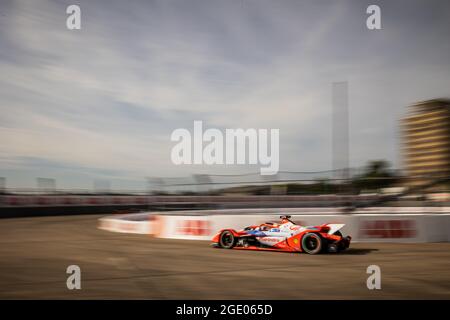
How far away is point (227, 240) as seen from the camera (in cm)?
1091

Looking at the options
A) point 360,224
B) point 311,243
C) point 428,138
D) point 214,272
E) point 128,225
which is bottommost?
point 128,225

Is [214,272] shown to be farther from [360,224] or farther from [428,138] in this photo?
[428,138]

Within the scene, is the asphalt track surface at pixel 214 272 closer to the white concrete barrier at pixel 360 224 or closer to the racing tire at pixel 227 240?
the racing tire at pixel 227 240

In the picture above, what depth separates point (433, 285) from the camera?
6.25 metres

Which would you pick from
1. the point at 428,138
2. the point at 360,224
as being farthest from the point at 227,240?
the point at 428,138

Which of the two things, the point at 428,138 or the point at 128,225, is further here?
the point at 428,138

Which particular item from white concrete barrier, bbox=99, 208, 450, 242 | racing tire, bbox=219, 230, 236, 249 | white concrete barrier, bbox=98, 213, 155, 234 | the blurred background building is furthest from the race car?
the blurred background building

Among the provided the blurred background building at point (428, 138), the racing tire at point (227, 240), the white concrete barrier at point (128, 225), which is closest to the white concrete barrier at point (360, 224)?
the racing tire at point (227, 240)

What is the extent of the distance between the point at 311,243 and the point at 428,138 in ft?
166

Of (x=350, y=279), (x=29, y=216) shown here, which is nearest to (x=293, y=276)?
(x=350, y=279)

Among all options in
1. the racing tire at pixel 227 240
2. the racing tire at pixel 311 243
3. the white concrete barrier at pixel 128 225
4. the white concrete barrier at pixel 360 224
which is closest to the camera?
the racing tire at pixel 311 243

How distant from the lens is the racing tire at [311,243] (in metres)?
9.57

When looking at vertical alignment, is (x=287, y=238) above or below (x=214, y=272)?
above
